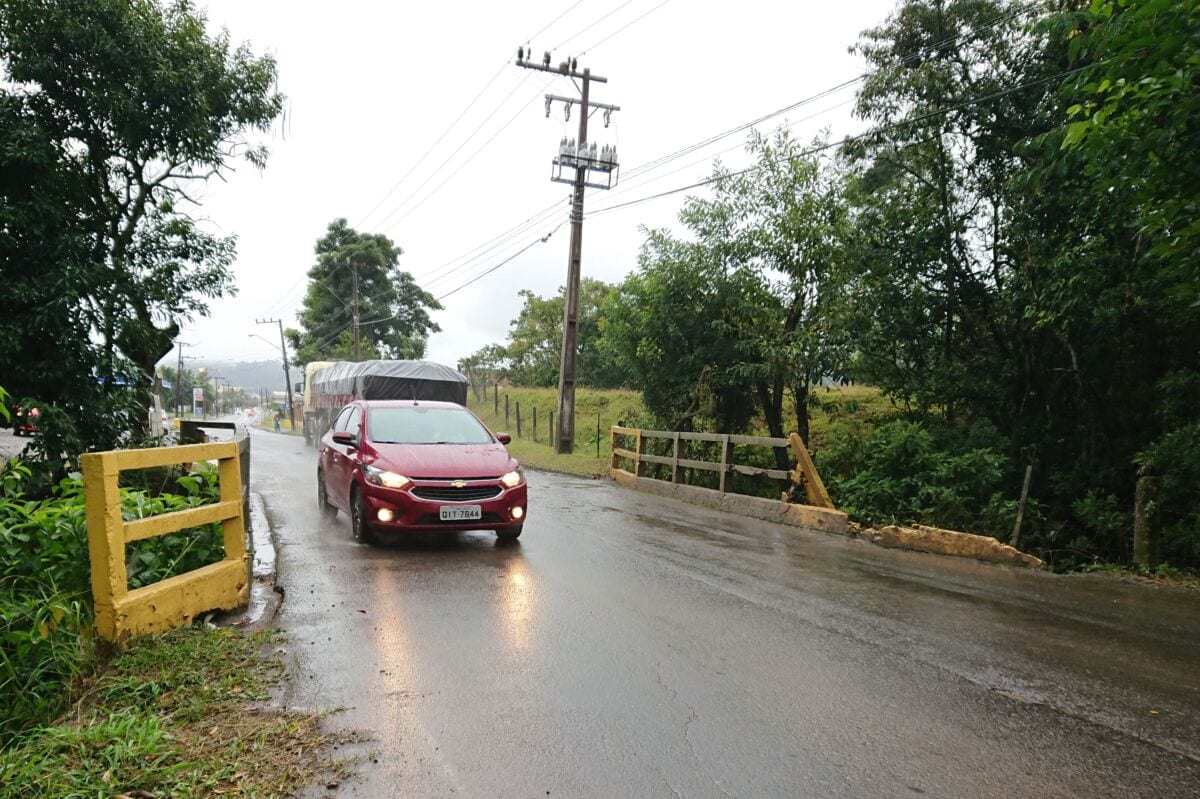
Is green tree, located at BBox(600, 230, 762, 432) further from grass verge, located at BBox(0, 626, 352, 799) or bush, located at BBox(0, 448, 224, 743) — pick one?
grass verge, located at BBox(0, 626, 352, 799)

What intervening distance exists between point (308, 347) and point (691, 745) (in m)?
57.3

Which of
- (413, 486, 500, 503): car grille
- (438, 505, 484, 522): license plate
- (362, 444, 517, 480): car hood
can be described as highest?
(362, 444, 517, 480): car hood

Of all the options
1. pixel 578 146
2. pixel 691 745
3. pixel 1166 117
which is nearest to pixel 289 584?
pixel 691 745

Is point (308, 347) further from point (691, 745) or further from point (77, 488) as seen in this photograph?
point (691, 745)

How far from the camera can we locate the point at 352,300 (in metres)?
54.2

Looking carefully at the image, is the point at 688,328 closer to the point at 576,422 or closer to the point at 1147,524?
the point at 1147,524

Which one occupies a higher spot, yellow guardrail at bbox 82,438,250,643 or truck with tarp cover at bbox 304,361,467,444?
truck with tarp cover at bbox 304,361,467,444

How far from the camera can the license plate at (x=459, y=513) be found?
751 cm

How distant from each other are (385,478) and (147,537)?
9.48 ft

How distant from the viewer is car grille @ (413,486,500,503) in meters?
7.53

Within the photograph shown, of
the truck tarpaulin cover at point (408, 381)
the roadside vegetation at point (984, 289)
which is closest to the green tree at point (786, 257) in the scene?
the roadside vegetation at point (984, 289)

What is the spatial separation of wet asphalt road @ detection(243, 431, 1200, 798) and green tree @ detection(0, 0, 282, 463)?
3.66m

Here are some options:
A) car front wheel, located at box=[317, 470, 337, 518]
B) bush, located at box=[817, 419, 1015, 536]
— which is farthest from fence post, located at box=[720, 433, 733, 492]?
car front wheel, located at box=[317, 470, 337, 518]

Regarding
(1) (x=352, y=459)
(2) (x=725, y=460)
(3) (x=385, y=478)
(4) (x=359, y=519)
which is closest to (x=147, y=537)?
(3) (x=385, y=478)
